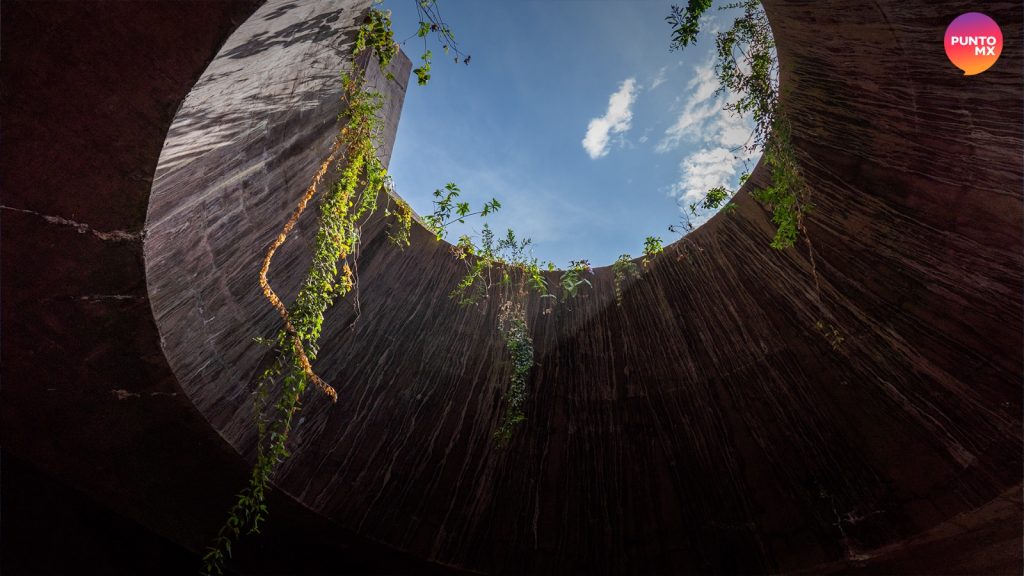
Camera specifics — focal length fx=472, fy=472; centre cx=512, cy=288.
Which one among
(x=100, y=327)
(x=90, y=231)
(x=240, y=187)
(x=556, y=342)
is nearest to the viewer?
(x=90, y=231)

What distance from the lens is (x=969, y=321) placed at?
270cm

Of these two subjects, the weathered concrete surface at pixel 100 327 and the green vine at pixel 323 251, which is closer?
the weathered concrete surface at pixel 100 327

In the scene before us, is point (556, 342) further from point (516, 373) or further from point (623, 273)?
point (623, 273)

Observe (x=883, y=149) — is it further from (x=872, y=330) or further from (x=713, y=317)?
(x=713, y=317)

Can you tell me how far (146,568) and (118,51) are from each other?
4271 millimetres

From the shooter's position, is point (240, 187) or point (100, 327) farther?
point (240, 187)

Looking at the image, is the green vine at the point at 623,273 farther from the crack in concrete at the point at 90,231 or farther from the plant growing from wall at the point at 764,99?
the crack in concrete at the point at 90,231

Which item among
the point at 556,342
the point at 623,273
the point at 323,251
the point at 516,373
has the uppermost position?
the point at 623,273

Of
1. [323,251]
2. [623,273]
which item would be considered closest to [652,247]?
[623,273]

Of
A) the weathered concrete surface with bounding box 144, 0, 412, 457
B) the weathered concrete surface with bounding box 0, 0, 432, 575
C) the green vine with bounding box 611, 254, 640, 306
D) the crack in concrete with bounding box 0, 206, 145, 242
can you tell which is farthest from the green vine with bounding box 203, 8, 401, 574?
the green vine with bounding box 611, 254, 640, 306

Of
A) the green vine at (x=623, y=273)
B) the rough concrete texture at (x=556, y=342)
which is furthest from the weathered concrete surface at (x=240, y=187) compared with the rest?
the green vine at (x=623, y=273)

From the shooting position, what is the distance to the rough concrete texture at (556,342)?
2.09 meters

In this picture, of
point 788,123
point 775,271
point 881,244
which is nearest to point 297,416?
point 775,271

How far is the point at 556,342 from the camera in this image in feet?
13.6
